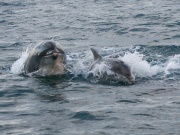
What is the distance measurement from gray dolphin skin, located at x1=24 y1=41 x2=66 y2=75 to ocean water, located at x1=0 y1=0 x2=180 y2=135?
0.38 metres

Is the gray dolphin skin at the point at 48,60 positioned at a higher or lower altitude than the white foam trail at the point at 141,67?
higher

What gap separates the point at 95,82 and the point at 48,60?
5.50ft

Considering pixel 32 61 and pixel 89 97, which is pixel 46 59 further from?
pixel 89 97

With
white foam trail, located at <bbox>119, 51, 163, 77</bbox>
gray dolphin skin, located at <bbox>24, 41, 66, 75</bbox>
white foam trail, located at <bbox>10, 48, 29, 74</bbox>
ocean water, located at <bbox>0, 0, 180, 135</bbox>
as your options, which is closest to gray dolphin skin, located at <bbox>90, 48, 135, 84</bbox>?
ocean water, located at <bbox>0, 0, 180, 135</bbox>

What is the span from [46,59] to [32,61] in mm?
687

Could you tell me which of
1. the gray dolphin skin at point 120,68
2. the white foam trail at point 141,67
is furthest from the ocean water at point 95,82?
the gray dolphin skin at point 120,68

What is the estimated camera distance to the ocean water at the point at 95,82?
10562 mm

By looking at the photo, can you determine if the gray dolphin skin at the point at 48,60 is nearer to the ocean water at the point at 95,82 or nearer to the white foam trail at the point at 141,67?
the ocean water at the point at 95,82

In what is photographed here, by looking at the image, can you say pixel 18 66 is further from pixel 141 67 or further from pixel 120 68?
pixel 141 67

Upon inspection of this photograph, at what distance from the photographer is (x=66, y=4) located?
31500 millimetres

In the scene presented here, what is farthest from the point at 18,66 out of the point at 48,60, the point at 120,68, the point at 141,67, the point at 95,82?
the point at 141,67

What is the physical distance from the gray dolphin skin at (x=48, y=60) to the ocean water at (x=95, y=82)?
385mm

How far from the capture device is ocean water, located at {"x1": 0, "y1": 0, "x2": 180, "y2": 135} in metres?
10.6

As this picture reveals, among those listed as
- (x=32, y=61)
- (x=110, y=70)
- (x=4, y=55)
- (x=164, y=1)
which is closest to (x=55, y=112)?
(x=110, y=70)
